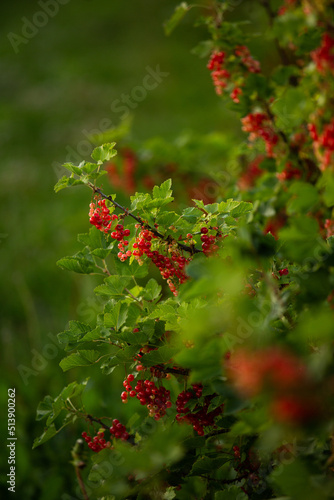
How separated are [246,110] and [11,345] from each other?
1.44m

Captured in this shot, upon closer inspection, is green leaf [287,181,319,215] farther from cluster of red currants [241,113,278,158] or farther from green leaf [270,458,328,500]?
cluster of red currants [241,113,278,158]

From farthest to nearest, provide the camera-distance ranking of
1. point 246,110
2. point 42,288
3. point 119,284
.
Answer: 1. point 42,288
2. point 246,110
3. point 119,284

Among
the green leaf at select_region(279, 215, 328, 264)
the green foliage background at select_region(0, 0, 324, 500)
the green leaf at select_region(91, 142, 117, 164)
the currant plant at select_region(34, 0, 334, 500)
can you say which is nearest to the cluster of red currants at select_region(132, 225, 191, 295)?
the currant plant at select_region(34, 0, 334, 500)

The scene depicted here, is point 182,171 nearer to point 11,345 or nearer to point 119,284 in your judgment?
point 11,345

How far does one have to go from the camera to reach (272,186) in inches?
51.3

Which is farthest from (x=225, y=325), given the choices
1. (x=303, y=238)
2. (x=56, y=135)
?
(x=56, y=135)

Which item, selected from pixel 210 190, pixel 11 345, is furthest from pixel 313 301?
pixel 11 345

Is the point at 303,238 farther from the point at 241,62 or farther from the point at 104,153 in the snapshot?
the point at 241,62

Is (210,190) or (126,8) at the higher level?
(126,8)

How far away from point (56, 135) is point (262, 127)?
3891 mm

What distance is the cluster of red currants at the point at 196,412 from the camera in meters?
0.78

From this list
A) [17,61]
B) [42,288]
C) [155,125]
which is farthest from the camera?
[17,61]

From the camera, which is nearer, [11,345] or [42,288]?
[11,345]

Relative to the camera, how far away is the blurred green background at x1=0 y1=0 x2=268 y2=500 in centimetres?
165
